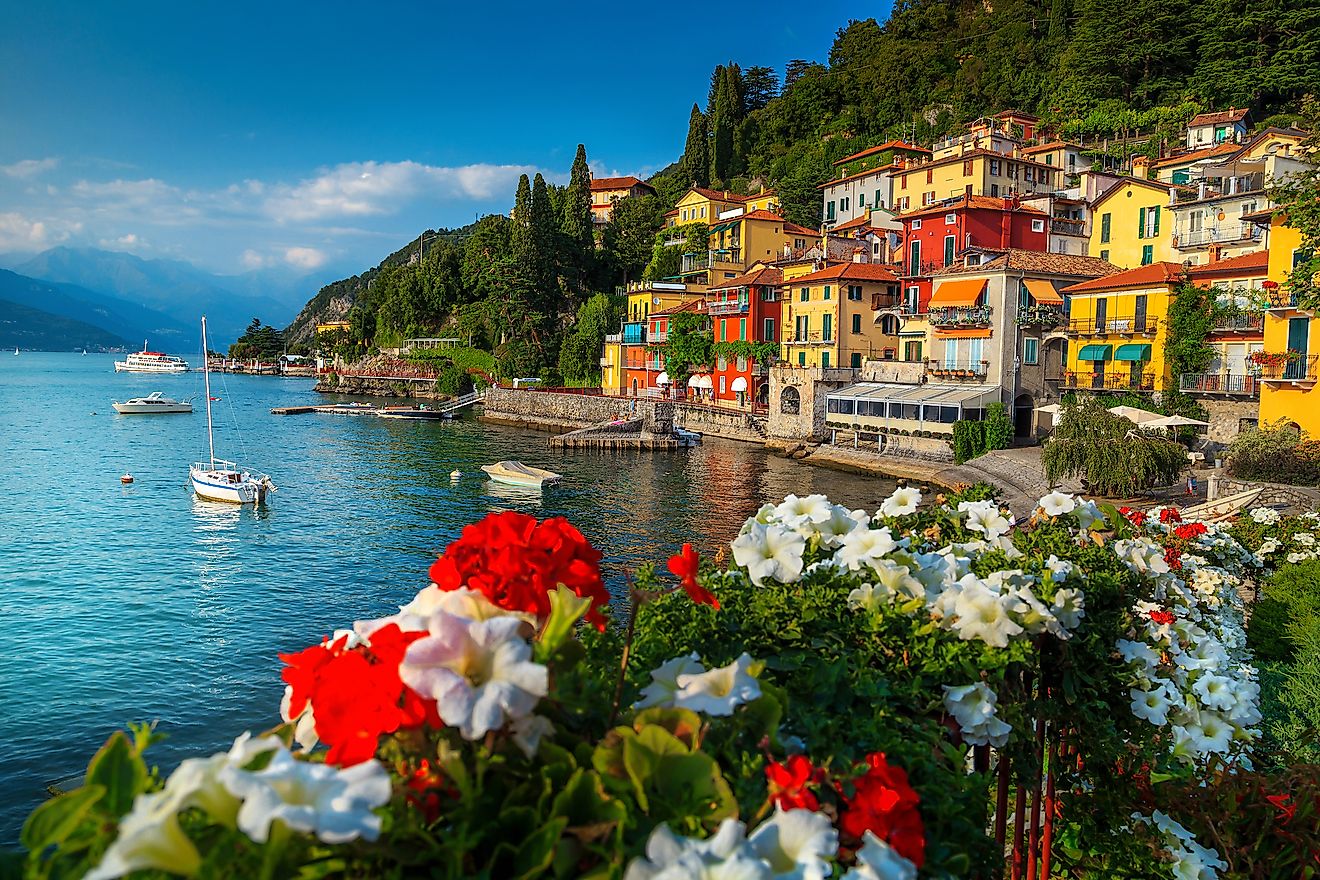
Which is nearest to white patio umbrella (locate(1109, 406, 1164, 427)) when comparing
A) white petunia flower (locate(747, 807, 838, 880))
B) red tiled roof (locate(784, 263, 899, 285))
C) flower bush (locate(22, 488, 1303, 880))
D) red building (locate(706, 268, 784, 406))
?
red tiled roof (locate(784, 263, 899, 285))

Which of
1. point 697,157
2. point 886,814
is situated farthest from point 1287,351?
point 697,157

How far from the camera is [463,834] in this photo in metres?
1.45

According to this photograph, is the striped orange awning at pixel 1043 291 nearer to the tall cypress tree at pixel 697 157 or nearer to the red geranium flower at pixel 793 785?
the red geranium flower at pixel 793 785

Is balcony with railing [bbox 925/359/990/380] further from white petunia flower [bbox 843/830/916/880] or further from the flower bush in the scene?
white petunia flower [bbox 843/830/916/880]

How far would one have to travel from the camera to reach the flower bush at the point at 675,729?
1395mm

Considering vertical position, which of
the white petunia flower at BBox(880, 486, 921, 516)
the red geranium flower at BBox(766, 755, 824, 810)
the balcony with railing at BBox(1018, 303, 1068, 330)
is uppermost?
the balcony with railing at BBox(1018, 303, 1068, 330)

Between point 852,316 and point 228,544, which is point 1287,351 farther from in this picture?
point 228,544

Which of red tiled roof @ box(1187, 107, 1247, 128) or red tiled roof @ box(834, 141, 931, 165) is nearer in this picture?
red tiled roof @ box(1187, 107, 1247, 128)

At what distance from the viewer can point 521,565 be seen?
6.82 feet

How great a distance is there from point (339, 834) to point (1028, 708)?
283 centimetres

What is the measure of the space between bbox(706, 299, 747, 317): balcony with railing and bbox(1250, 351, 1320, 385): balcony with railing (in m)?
28.4

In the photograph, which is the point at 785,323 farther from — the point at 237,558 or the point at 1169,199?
the point at 237,558

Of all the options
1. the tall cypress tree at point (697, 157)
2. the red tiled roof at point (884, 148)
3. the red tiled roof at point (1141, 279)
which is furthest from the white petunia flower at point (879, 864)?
the tall cypress tree at point (697, 157)

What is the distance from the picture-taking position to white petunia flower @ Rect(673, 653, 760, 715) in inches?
70.8
